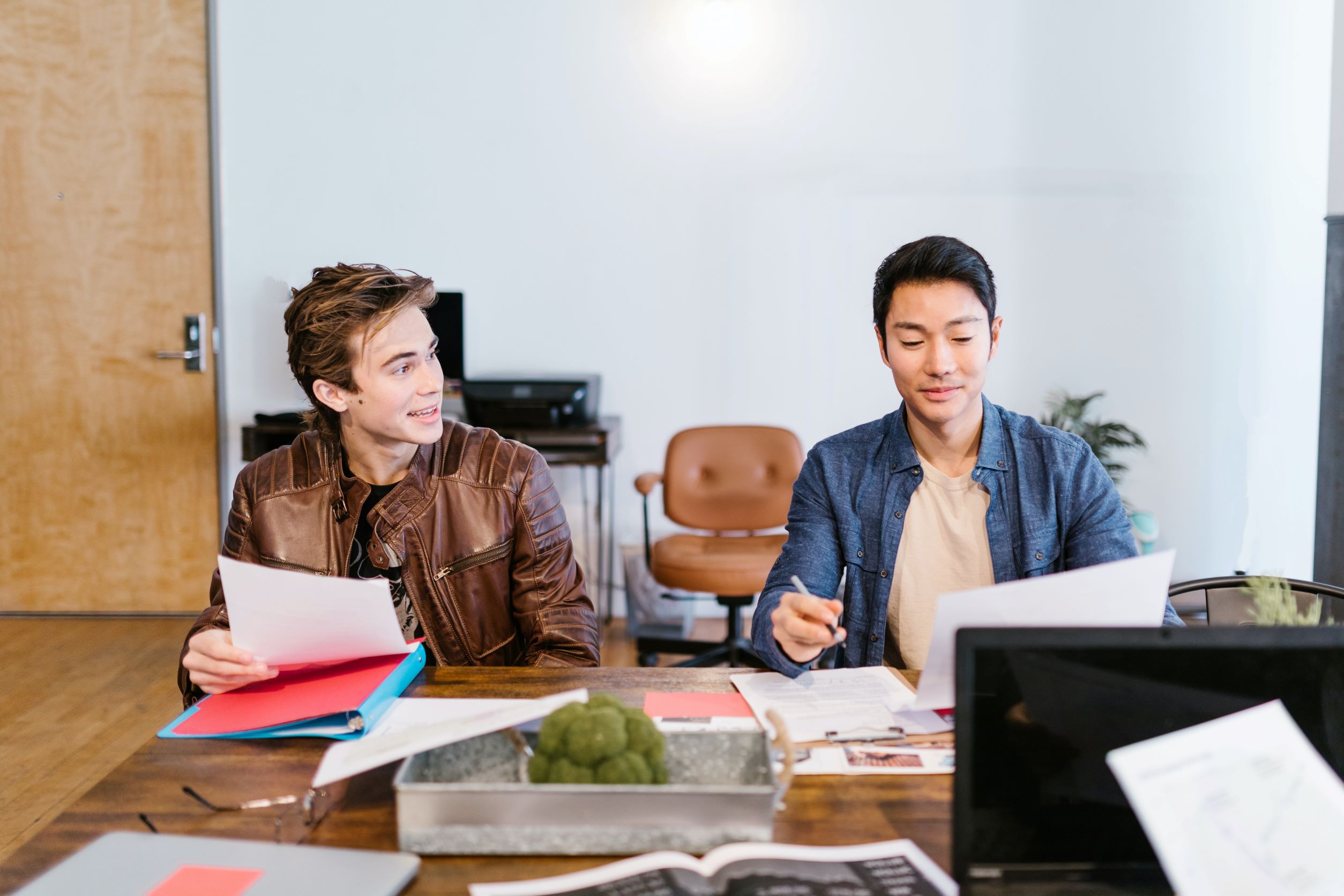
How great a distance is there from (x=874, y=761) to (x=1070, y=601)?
0.27 m

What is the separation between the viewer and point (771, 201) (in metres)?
3.88

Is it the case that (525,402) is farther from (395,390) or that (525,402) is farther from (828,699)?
(828,699)

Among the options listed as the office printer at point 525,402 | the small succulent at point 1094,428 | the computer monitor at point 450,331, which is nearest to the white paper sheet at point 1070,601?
the office printer at point 525,402

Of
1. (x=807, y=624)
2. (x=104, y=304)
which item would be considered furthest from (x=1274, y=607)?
(x=104, y=304)

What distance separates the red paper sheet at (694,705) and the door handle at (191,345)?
10.8 ft

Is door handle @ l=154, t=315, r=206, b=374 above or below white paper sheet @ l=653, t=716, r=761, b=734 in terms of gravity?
above

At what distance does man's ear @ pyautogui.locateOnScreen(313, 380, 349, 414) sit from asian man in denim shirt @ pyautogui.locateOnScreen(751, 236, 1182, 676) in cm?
76

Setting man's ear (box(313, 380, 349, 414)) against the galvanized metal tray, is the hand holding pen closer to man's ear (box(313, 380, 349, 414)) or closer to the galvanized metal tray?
the galvanized metal tray

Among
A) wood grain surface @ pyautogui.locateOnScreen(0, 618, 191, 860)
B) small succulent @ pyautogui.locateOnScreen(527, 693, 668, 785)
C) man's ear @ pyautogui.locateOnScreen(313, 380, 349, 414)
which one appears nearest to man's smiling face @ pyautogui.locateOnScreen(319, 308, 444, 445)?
man's ear @ pyautogui.locateOnScreen(313, 380, 349, 414)

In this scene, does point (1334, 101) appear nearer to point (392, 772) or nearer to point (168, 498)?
point (392, 772)

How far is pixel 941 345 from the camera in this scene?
59.1 inches

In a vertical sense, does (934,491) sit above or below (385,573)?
above

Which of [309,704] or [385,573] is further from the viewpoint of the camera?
[385,573]

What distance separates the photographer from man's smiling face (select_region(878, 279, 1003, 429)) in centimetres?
150
